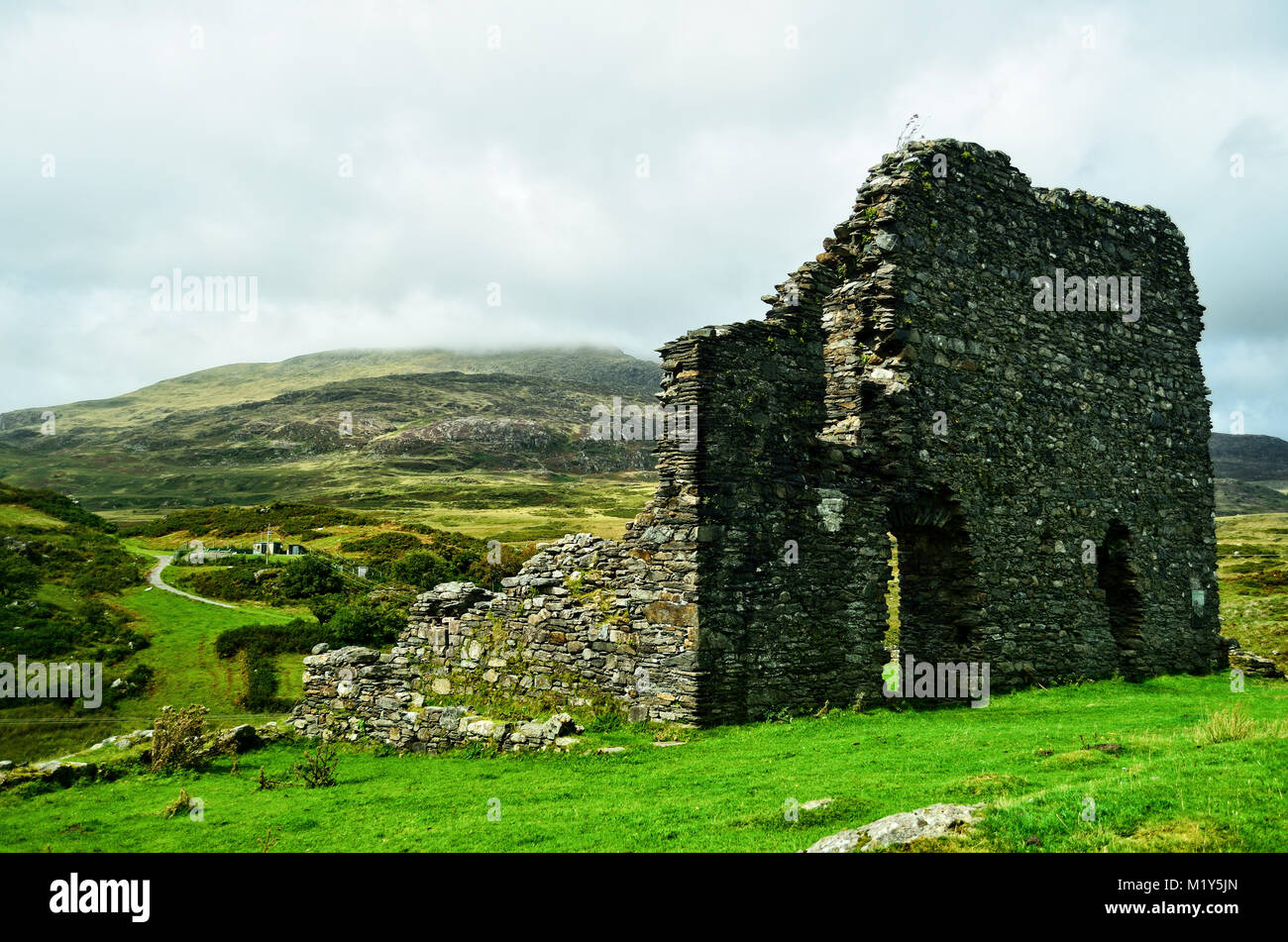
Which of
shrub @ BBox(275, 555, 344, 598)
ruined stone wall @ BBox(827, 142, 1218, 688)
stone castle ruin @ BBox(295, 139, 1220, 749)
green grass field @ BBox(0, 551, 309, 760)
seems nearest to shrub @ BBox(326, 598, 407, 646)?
green grass field @ BBox(0, 551, 309, 760)

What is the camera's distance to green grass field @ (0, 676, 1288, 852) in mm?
5805

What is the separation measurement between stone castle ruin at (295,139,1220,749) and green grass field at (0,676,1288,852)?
1300mm

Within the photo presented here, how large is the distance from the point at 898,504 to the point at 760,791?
834 centimetres

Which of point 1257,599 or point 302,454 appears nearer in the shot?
point 1257,599

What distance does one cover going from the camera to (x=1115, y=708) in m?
14.5

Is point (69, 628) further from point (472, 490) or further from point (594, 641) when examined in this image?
point (472, 490)

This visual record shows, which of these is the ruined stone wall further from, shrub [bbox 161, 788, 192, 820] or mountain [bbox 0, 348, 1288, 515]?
mountain [bbox 0, 348, 1288, 515]

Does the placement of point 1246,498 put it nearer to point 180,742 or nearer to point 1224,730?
point 1224,730

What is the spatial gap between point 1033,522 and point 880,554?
17.8ft

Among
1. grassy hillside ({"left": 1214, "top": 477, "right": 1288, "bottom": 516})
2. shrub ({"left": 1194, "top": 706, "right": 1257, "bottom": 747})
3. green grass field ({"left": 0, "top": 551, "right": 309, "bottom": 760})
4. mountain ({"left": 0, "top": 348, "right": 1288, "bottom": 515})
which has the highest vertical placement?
mountain ({"left": 0, "top": 348, "right": 1288, "bottom": 515})

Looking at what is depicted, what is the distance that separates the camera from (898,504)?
1562cm

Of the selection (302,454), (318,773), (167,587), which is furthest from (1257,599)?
(302,454)
